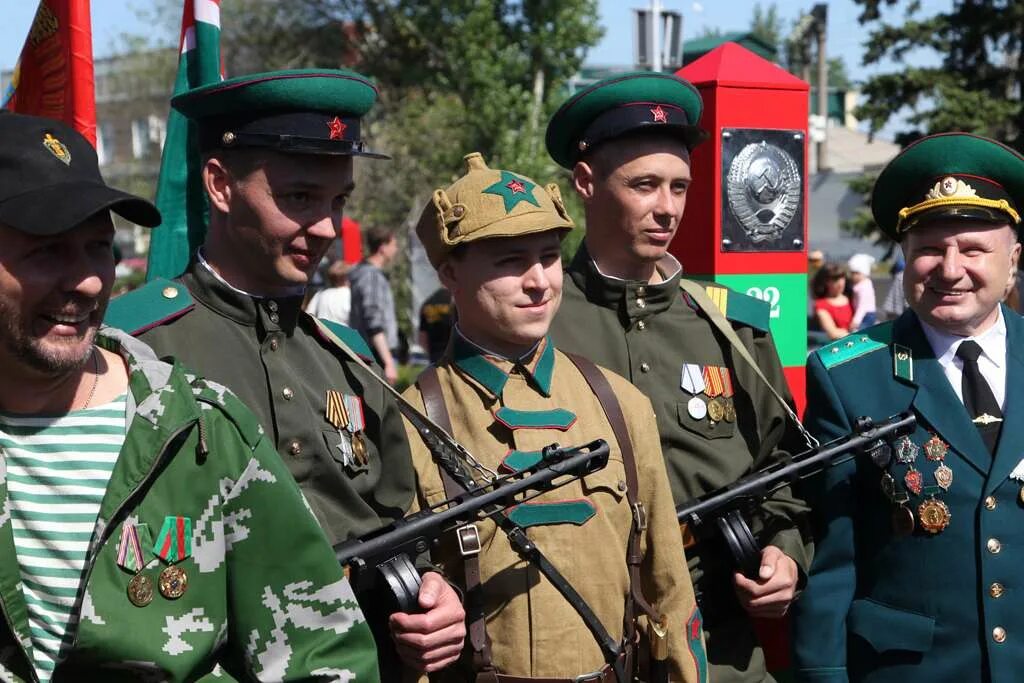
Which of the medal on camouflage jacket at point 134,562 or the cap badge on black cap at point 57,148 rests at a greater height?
the cap badge on black cap at point 57,148

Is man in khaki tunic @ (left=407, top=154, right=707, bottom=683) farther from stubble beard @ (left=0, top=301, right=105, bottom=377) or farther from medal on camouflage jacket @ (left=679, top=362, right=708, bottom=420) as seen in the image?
stubble beard @ (left=0, top=301, right=105, bottom=377)

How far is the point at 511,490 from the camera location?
122 inches

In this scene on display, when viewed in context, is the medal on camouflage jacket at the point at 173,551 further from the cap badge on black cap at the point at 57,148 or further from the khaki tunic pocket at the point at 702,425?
the khaki tunic pocket at the point at 702,425

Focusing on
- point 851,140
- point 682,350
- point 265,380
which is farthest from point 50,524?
point 851,140

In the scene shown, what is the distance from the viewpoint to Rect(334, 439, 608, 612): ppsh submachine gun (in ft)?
9.67

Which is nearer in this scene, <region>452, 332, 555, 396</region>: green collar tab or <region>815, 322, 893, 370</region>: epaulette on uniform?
<region>452, 332, 555, 396</region>: green collar tab

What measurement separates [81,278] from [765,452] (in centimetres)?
228

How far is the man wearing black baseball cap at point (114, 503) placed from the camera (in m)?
2.25

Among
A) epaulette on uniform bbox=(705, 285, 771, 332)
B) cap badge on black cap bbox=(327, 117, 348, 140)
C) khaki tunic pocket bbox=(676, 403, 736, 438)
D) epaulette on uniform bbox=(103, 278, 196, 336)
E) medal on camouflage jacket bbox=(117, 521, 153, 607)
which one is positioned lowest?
khaki tunic pocket bbox=(676, 403, 736, 438)

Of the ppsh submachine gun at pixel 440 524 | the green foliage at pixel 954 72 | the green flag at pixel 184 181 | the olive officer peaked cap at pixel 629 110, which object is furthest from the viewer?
the green foliage at pixel 954 72

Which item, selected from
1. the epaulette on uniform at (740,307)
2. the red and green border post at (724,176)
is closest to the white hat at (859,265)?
the red and green border post at (724,176)

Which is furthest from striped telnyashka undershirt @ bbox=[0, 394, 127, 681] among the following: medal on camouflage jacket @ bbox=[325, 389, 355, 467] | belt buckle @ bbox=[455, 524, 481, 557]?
belt buckle @ bbox=[455, 524, 481, 557]

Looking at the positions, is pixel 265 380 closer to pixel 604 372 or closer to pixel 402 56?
pixel 604 372

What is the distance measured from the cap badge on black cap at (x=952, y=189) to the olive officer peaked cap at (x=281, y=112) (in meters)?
1.63
